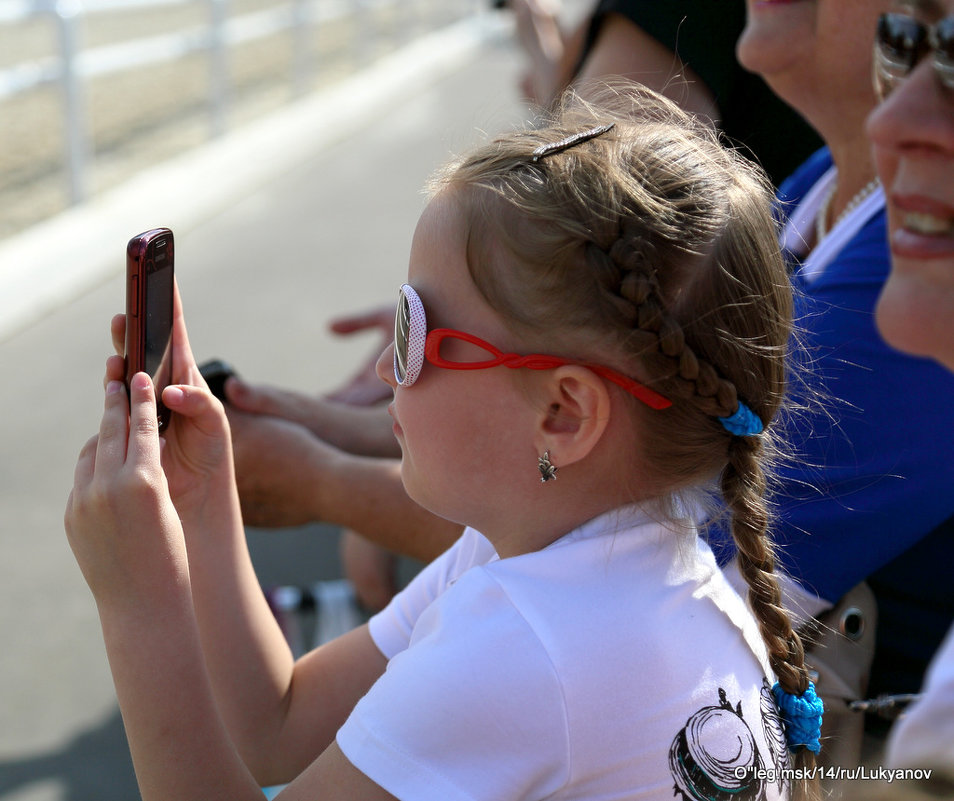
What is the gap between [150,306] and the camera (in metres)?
1.40

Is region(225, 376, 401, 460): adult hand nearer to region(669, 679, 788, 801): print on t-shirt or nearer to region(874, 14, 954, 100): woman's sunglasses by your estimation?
region(669, 679, 788, 801): print on t-shirt

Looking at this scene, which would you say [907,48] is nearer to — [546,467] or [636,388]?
[636,388]

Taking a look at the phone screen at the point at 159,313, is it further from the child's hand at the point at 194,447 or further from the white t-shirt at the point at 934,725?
the white t-shirt at the point at 934,725

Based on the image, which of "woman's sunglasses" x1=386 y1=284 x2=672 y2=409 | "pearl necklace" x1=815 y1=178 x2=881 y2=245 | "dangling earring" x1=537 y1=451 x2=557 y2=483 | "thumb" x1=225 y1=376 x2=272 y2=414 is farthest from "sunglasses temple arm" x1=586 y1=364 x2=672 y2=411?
"thumb" x1=225 y1=376 x2=272 y2=414

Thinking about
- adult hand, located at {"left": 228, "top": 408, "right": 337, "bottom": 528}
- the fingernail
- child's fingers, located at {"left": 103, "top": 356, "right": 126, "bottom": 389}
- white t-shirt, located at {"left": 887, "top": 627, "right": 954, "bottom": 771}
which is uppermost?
child's fingers, located at {"left": 103, "top": 356, "right": 126, "bottom": 389}

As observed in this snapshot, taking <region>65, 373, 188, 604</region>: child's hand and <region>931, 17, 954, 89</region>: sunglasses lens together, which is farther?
<region>65, 373, 188, 604</region>: child's hand

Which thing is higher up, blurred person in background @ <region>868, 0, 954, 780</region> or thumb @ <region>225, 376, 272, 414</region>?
blurred person in background @ <region>868, 0, 954, 780</region>

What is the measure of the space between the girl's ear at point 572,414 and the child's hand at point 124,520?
0.44 meters

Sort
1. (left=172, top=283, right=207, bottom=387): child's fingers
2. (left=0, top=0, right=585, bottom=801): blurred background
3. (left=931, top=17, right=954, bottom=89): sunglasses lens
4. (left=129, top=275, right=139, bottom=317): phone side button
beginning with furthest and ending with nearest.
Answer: (left=0, top=0, right=585, bottom=801): blurred background, (left=172, top=283, right=207, bottom=387): child's fingers, (left=129, top=275, right=139, bottom=317): phone side button, (left=931, top=17, right=954, bottom=89): sunglasses lens

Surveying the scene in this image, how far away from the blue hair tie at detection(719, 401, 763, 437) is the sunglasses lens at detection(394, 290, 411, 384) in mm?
378

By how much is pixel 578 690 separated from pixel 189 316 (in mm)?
4094

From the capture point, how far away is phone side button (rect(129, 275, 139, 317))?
1366 mm

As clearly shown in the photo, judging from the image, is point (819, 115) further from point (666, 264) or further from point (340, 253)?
point (340, 253)

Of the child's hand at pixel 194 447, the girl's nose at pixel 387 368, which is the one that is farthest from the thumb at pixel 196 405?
the girl's nose at pixel 387 368
